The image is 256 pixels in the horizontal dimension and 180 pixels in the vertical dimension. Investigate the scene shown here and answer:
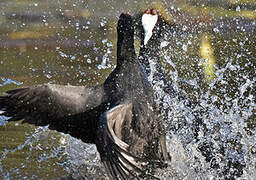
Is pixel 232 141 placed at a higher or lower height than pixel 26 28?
higher

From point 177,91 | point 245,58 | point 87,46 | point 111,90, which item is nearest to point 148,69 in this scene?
point 177,91

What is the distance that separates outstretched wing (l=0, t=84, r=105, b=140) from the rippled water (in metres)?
0.47

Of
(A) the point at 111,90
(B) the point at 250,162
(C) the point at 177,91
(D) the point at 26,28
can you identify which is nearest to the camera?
(A) the point at 111,90

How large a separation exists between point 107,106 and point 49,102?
1.37 feet

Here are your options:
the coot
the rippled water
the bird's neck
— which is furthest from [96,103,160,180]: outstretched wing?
the rippled water

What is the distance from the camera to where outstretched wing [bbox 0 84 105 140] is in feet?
11.0

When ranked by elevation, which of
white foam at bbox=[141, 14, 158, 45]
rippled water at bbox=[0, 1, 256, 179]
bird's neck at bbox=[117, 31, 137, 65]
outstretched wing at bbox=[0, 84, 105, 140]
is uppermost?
bird's neck at bbox=[117, 31, 137, 65]

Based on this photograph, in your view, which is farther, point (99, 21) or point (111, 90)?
point (99, 21)

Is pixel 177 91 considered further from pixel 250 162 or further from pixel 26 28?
pixel 26 28

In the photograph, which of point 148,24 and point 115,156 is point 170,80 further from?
point 115,156

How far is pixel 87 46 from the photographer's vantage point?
7750 mm

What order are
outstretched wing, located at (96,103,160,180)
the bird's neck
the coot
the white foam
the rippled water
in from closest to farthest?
outstretched wing, located at (96,103,160,180) → the coot → the bird's neck → the rippled water → the white foam

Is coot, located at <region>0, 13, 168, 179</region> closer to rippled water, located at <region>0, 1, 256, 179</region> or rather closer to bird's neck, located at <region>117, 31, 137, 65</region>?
bird's neck, located at <region>117, 31, 137, 65</region>

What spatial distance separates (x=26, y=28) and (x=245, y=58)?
420 cm
